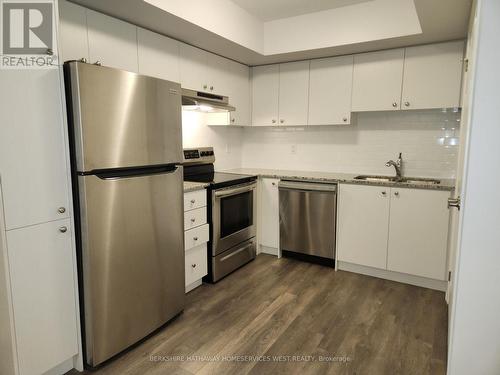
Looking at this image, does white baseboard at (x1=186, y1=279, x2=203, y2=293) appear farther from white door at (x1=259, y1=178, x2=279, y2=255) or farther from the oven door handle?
white door at (x1=259, y1=178, x2=279, y2=255)

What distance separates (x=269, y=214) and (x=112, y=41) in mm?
2184

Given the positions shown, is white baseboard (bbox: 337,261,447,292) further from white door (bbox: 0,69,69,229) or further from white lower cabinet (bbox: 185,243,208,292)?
white door (bbox: 0,69,69,229)

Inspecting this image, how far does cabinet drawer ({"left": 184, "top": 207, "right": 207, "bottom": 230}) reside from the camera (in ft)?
8.55

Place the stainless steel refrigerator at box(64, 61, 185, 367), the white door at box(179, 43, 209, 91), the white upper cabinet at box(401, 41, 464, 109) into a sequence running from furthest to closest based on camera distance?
the white door at box(179, 43, 209, 91), the white upper cabinet at box(401, 41, 464, 109), the stainless steel refrigerator at box(64, 61, 185, 367)

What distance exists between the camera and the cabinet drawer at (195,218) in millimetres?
2607

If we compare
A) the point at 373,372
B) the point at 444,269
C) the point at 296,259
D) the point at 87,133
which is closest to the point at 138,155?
the point at 87,133

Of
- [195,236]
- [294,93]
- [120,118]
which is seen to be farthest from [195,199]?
[294,93]

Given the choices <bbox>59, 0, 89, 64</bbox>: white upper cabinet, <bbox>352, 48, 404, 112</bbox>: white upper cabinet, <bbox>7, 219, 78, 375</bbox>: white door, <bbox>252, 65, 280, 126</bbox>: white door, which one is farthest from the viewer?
<bbox>252, 65, 280, 126</bbox>: white door

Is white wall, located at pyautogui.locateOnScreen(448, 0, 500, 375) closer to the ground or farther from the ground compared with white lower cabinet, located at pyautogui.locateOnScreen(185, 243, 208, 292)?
farther from the ground

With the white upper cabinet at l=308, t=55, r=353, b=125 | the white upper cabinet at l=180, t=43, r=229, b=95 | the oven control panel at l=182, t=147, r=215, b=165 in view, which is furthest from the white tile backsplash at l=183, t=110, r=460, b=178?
the white upper cabinet at l=180, t=43, r=229, b=95

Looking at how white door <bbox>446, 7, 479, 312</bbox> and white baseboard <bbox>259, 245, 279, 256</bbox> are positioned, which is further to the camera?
white baseboard <bbox>259, 245, 279, 256</bbox>

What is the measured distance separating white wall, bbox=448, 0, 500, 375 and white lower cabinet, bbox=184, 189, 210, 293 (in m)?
1.83

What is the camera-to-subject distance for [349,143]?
11.8 feet

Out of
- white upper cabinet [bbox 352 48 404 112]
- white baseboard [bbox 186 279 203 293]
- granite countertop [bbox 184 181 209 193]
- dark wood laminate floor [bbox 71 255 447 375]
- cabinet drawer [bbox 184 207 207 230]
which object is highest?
white upper cabinet [bbox 352 48 404 112]
